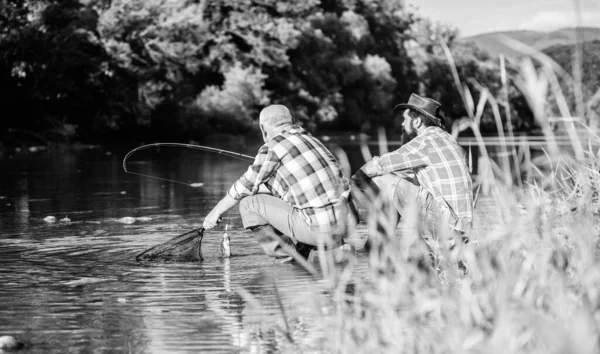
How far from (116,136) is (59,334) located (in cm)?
3230

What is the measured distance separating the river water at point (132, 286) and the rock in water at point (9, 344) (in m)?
0.05

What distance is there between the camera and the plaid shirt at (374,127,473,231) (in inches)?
290

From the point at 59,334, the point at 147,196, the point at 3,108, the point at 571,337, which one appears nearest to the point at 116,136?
the point at 3,108

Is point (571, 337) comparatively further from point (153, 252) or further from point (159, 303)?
point (153, 252)

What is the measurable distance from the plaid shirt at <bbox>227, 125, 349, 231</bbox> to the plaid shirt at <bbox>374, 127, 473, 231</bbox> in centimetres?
40

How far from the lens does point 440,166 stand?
24.3 feet

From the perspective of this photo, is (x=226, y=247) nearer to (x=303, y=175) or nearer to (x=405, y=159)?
(x=303, y=175)

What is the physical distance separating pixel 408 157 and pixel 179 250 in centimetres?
200

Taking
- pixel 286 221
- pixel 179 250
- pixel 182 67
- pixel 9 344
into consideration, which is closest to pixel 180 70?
pixel 182 67

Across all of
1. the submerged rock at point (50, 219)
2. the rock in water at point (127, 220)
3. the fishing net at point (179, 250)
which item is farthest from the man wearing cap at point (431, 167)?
the submerged rock at point (50, 219)

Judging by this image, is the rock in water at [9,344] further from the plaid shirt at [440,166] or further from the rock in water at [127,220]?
the rock in water at [127,220]

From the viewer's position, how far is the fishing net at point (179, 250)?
8.14 m

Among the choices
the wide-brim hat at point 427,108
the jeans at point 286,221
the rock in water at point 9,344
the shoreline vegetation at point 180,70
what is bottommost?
the rock in water at point 9,344

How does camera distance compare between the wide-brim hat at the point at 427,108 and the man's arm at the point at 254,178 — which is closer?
the man's arm at the point at 254,178
